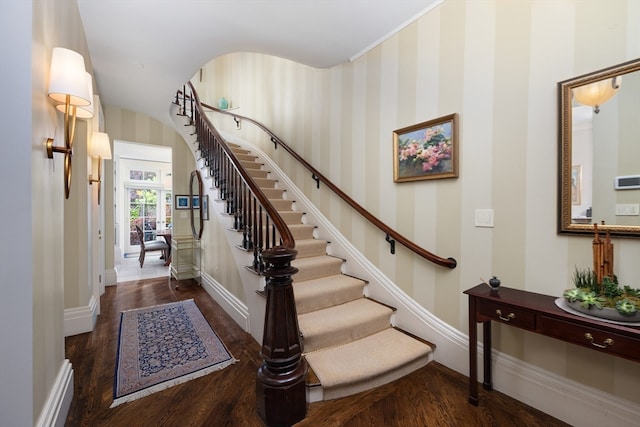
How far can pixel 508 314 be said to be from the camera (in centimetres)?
150

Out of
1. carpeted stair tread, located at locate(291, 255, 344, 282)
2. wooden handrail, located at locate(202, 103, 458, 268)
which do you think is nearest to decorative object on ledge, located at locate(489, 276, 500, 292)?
wooden handrail, located at locate(202, 103, 458, 268)

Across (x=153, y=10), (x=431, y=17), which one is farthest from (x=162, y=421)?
(x=431, y=17)

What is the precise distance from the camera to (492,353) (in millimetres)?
1818

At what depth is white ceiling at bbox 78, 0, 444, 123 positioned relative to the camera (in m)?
2.13

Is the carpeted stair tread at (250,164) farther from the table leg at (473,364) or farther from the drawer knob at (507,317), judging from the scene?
the drawer knob at (507,317)

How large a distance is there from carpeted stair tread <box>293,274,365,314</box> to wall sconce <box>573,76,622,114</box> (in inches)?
79.7

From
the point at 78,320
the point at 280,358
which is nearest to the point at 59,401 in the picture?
the point at 280,358

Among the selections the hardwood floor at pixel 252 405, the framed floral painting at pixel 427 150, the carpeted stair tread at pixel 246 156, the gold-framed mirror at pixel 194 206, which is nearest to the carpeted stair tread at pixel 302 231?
the framed floral painting at pixel 427 150

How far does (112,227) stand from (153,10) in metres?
3.56

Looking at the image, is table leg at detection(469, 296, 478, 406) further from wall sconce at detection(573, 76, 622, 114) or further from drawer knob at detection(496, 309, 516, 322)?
wall sconce at detection(573, 76, 622, 114)

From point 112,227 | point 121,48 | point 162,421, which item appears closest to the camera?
point 162,421

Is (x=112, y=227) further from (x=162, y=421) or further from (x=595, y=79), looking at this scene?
(x=595, y=79)

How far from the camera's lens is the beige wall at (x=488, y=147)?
1467 millimetres

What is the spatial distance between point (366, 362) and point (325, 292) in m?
0.67
